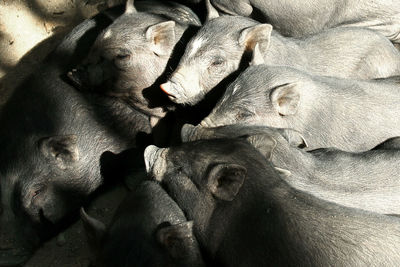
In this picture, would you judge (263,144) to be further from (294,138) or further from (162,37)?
(162,37)

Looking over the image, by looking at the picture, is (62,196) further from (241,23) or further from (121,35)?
(241,23)

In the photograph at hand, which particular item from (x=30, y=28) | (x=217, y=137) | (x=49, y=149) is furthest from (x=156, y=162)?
(x=30, y=28)

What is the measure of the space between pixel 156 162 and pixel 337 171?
107 centimetres

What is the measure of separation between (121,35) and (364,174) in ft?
6.56

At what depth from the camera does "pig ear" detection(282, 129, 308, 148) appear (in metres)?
3.98

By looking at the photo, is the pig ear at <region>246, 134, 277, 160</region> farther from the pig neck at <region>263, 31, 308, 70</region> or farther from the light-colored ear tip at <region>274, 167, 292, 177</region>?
the pig neck at <region>263, 31, 308, 70</region>

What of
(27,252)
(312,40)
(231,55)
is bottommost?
(27,252)

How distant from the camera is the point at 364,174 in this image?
3.88 m

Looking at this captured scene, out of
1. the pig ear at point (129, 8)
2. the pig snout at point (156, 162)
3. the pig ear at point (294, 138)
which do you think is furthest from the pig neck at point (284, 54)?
the pig snout at point (156, 162)

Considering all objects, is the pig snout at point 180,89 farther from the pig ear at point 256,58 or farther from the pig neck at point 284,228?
the pig neck at point 284,228

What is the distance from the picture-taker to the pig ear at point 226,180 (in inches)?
135

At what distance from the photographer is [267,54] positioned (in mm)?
4660

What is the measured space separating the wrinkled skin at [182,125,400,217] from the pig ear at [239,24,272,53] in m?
0.80

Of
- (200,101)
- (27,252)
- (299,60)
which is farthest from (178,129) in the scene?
(27,252)
